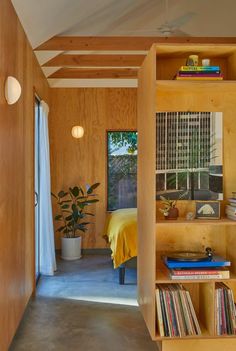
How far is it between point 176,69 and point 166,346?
1.93 meters

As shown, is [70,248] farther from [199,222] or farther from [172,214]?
[199,222]

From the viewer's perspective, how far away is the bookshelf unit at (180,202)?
2549 mm

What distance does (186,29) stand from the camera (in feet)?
14.8

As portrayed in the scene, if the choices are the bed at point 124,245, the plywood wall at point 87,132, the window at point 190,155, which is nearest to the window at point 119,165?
the plywood wall at point 87,132

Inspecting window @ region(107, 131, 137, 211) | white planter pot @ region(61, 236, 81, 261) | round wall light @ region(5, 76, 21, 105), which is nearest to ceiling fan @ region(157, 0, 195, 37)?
window @ region(107, 131, 137, 211)

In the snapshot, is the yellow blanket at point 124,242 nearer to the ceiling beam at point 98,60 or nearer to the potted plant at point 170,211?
the potted plant at point 170,211

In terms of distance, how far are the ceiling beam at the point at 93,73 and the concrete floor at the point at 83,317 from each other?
2934 mm

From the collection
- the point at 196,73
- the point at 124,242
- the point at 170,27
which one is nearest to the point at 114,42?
the point at 170,27

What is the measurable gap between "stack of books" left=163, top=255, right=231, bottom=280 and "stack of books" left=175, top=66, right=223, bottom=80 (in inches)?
47.8

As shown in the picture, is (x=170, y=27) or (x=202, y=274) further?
(x=170, y=27)

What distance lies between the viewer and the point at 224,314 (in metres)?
2.61

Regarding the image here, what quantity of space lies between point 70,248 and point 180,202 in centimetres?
336

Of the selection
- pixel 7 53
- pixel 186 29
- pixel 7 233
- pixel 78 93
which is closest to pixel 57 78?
pixel 78 93

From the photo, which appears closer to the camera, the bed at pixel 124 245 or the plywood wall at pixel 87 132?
the bed at pixel 124 245
